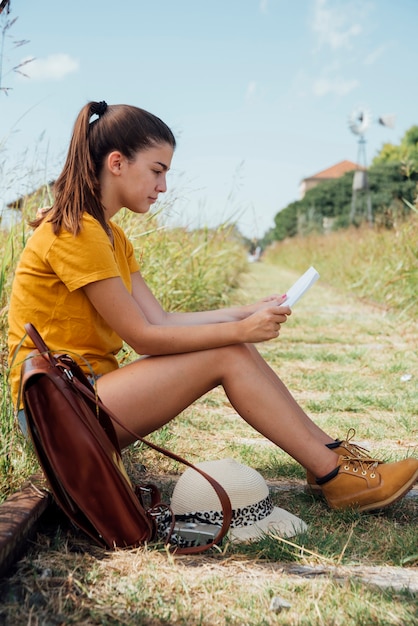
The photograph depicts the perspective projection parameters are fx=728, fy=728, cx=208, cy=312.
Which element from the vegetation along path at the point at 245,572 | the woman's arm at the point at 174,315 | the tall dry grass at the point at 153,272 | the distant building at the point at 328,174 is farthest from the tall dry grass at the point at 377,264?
the distant building at the point at 328,174

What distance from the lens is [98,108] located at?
2250 millimetres

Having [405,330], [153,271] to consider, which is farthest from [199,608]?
[405,330]

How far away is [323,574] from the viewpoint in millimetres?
1821

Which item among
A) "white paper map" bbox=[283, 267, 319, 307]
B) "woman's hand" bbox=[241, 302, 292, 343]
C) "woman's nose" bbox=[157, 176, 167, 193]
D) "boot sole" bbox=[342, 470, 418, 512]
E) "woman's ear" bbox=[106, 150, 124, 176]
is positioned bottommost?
"boot sole" bbox=[342, 470, 418, 512]

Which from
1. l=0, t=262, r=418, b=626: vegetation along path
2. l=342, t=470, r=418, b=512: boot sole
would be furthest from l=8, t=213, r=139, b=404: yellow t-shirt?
l=342, t=470, r=418, b=512: boot sole

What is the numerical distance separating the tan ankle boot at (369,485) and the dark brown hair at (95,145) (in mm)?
1105

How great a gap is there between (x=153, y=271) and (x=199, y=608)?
3990 mm

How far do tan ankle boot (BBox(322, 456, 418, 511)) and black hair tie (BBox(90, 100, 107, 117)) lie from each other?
133 centimetres

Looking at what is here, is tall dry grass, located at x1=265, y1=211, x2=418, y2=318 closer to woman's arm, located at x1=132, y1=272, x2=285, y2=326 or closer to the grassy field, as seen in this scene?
the grassy field

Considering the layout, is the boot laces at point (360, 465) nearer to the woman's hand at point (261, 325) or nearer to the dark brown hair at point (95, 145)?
the woman's hand at point (261, 325)

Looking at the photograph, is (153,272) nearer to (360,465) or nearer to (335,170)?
(360,465)

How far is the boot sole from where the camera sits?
2275 mm

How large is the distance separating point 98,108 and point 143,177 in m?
0.26

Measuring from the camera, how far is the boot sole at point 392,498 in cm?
228
